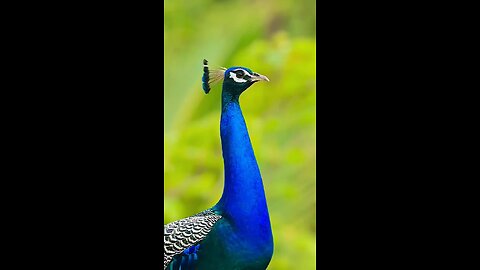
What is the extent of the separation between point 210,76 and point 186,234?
585 mm

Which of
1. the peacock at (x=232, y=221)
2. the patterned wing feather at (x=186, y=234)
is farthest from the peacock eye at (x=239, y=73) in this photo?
the patterned wing feather at (x=186, y=234)

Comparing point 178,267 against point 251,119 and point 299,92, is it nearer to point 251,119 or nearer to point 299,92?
point 251,119

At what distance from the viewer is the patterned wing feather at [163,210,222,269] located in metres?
2.88

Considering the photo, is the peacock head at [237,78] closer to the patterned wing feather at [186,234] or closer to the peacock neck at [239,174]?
the peacock neck at [239,174]

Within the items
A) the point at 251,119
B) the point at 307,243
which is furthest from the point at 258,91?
the point at 307,243

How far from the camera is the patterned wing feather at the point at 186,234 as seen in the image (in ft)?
9.43

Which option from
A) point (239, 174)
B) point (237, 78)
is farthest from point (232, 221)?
point (237, 78)

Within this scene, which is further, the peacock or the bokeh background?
the bokeh background

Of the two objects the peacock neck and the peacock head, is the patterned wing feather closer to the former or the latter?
the peacock neck

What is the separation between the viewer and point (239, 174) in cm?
288

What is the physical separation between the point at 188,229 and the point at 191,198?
0.38 metres

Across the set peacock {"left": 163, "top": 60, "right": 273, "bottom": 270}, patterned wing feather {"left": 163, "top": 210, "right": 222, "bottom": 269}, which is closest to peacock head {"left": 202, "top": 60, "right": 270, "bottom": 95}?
peacock {"left": 163, "top": 60, "right": 273, "bottom": 270}

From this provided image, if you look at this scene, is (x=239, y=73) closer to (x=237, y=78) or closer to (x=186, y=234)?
(x=237, y=78)

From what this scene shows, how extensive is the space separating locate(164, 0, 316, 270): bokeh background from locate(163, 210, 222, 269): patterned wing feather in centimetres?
14
